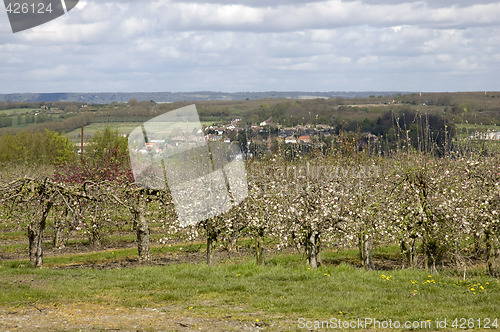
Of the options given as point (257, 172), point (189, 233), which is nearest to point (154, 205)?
point (189, 233)

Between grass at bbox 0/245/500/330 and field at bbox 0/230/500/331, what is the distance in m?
0.02

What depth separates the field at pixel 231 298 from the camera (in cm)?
920

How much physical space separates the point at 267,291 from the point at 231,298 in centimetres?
99

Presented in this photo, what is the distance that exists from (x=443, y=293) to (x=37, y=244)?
12536 mm

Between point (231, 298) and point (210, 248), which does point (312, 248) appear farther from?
point (231, 298)

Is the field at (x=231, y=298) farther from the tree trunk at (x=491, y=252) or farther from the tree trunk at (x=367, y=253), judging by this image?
the tree trunk at (x=367, y=253)

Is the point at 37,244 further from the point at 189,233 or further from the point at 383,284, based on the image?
the point at 383,284

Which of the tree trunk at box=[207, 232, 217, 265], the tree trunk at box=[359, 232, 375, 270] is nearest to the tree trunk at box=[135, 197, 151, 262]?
the tree trunk at box=[207, 232, 217, 265]

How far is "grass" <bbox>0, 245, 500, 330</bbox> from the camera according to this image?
9.91 meters

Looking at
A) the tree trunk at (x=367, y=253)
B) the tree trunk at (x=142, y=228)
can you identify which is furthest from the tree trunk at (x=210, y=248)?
the tree trunk at (x=367, y=253)

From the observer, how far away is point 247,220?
16609mm

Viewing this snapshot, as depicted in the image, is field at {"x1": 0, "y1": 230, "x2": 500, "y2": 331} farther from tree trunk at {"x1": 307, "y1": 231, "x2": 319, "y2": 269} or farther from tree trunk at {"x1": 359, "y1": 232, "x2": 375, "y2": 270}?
tree trunk at {"x1": 359, "y1": 232, "x2": 375, "y2": 270}

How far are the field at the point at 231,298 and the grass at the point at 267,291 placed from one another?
0.07 ft

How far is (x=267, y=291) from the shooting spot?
1171 centimetres
